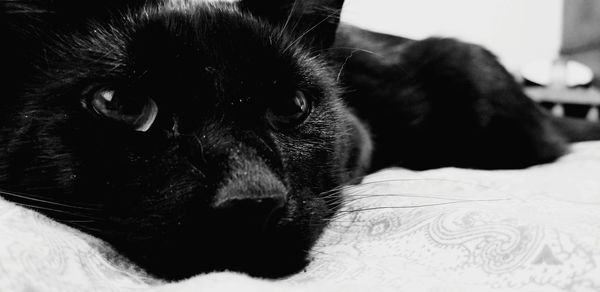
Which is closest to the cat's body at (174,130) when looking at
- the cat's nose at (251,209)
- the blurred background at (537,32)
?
the cat's nose at (251,209)

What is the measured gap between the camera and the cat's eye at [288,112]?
2.83 feet

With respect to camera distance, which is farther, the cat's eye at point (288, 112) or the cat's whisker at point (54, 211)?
the cat's eye at point (288, 112)

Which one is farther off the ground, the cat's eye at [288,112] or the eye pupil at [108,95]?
the eye pupil at [108,95]

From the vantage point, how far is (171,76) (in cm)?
74

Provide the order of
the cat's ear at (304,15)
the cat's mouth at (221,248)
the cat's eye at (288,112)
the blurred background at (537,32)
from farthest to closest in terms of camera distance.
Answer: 1. the blurred background at (537,32)
2. the cat's ear at (304,15)
3. the cat's eye at (288,112)
4. the cat's mouth at (221,248)

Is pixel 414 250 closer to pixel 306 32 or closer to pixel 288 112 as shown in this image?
pixel 288 112

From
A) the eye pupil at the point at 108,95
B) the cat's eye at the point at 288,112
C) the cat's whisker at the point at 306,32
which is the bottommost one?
the cat's eye at the point at 288,112

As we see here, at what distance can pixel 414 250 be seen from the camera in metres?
0.69

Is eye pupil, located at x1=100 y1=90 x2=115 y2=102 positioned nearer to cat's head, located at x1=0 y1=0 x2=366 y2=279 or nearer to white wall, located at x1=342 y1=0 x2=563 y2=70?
cat's head, located at x1=0 y1=0 x2=366 y2=279

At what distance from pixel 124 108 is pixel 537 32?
9.86 feet

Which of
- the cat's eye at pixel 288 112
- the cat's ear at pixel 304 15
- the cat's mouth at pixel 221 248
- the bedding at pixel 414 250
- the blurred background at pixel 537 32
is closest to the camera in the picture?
the bedding at pixel 414 250

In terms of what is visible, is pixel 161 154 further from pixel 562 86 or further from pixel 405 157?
pixel 562 86

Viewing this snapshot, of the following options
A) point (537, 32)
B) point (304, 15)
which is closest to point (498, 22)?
point (537, 32)

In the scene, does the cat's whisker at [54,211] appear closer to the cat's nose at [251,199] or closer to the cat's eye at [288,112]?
the cat's nose at [251,199]
